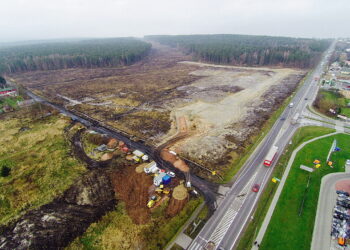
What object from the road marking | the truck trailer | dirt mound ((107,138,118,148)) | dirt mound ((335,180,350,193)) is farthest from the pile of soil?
dirt mound ((335,180,350,193))

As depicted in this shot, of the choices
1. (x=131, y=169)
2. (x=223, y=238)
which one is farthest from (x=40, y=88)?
(x=223, y=238)

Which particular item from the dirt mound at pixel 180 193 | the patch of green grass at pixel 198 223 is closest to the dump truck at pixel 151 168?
the dirt mound at pixel 180 193

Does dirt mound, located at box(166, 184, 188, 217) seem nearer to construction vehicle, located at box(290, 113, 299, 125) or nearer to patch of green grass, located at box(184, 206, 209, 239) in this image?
patch of green grass, located at box(184, 206, 209, 239)

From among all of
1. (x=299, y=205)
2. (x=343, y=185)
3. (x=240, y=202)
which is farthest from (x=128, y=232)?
(x=343, y=185)

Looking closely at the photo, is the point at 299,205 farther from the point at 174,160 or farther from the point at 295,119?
the point at 295,119

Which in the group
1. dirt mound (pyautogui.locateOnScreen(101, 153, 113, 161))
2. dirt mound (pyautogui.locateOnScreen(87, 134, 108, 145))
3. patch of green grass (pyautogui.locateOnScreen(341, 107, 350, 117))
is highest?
patch of green grass (pyautogui.locateOnScreen(341, 107, 350, 117))

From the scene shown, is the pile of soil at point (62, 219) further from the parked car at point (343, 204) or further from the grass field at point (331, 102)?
the grass field at point (331, 102)
